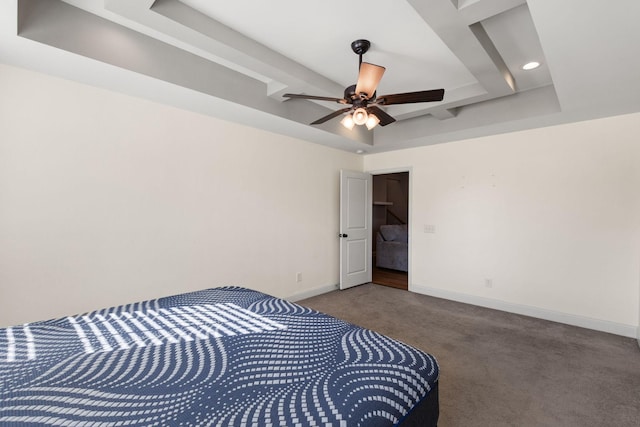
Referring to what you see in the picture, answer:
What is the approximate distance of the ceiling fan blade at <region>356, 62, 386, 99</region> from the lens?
2.00m

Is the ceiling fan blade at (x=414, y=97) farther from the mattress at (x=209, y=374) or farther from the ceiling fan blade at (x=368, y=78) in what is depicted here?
the mattress at (x=209, y=374)

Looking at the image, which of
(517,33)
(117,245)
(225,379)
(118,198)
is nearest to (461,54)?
(517,33)

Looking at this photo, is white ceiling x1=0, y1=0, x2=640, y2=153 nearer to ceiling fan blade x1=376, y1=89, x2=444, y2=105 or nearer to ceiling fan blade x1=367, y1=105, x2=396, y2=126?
ceiling fan blade x1=376, y1=89, x2=444, y2=105

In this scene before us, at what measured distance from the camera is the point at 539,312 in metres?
3.58

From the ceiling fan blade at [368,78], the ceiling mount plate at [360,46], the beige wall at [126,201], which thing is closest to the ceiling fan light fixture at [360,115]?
the ceiling fan blade at [368,78]

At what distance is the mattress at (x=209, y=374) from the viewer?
2.98ft

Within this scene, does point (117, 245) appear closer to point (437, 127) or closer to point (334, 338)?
point (334, 338)

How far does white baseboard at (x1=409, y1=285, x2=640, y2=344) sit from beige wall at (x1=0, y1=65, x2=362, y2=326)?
224cm

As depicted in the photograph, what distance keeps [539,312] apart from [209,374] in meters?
4.04

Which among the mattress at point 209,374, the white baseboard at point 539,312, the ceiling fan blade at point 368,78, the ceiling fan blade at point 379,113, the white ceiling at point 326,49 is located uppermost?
the white ceiling at point 326,49

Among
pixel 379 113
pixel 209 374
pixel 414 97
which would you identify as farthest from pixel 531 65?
pixel 209 374

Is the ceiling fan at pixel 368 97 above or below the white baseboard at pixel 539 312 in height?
above

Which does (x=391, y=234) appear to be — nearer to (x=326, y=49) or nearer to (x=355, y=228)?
(x=355, y=228)

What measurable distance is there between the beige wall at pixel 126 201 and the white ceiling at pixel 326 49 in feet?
0.91
